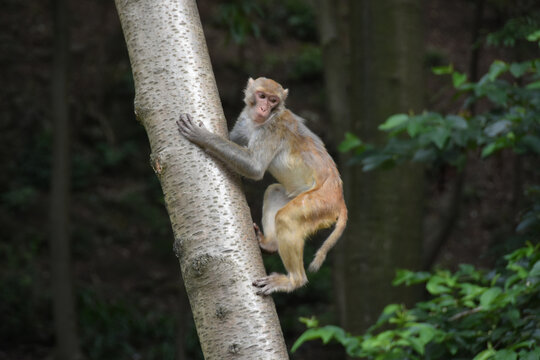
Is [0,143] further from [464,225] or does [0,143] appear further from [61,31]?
[464,225]

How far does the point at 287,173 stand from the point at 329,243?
A: 1.79 ft

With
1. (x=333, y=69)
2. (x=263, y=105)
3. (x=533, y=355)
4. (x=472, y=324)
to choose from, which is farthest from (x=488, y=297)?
(x=333, y=69)

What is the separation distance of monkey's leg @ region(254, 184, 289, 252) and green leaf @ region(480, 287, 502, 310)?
1312mm

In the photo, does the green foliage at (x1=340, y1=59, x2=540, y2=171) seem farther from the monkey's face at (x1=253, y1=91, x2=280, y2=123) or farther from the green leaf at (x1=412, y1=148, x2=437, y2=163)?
the monkey's face at (x1=253, y1=91, x2=280, y2=123)

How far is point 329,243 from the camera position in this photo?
12.7ft

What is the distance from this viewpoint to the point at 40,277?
11.4 m

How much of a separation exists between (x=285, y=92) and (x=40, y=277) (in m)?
8.73

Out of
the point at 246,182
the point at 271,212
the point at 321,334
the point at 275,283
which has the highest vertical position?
the point at 246,182

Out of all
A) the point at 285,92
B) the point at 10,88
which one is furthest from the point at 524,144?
the point at 10,88

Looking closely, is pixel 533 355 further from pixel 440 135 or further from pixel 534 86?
pixel 534 86

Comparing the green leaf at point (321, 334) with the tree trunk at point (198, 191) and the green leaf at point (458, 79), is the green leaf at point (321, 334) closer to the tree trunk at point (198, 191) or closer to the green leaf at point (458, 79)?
the tree trunk at point (198, 191)

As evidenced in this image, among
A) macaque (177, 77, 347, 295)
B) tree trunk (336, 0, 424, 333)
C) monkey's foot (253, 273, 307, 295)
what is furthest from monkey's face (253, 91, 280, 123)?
tree trunk (336, 0, 424, 333)

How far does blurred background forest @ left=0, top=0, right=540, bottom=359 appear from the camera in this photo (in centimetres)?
643

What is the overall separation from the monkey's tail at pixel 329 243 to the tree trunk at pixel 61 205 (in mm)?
5860
